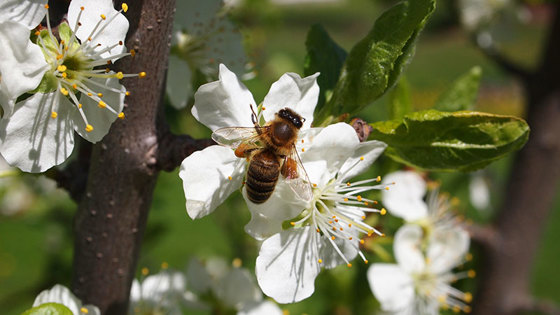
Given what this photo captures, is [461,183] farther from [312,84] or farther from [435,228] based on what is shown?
[312,84]

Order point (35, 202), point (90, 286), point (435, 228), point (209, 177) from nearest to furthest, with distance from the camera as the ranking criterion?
point (209, 177)
point (90, 286)
point (435, 228)
point (35, 202)

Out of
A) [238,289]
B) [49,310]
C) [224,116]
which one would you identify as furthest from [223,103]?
[238,289]

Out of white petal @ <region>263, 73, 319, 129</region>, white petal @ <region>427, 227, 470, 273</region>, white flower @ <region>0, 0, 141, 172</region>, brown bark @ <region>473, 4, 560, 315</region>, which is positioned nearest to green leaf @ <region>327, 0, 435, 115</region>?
white petal @ <region>263, 73, 319, 129</region>

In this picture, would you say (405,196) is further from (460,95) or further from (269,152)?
(269,152)

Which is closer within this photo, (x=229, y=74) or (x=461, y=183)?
(x=229, y=74)

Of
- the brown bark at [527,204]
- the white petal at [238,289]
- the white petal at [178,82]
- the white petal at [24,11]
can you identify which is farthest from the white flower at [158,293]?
the brown bark at [527,204]

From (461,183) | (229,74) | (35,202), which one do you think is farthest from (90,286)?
(35,202)
